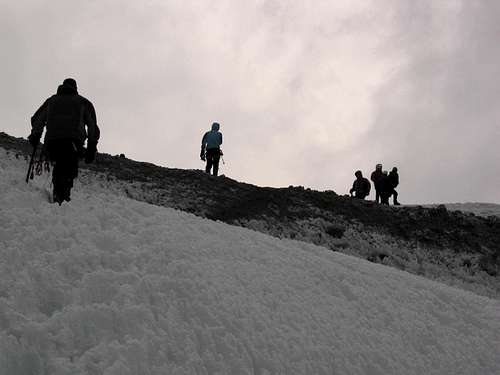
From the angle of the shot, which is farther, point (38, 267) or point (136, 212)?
point (136, 212)

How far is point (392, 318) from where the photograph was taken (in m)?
7.01

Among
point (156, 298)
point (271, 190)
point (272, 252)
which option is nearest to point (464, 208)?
point (271, 190)

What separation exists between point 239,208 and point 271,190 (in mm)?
3117

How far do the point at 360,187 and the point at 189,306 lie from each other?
68.0ft

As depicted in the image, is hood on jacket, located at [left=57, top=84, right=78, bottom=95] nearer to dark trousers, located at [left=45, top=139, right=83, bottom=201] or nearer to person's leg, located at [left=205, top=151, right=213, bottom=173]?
dark trousers, located at [left=45, top=139, right=83, bottom=201]

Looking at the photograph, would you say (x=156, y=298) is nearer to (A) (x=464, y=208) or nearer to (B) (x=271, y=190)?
(B) (x=271, y=190)

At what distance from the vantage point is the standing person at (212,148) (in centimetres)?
2214

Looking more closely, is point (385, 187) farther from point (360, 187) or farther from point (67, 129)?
point (67, 129)

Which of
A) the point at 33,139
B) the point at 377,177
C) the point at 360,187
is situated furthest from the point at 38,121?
the point at 377,177

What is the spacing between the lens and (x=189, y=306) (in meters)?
5.36

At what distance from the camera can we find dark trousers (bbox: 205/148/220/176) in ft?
73.8

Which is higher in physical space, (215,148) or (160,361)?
(215,148)

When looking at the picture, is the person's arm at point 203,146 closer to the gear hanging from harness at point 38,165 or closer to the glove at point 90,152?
the gear hanging from harness at point 38,165

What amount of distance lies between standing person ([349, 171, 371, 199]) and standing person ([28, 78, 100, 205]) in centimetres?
1789
